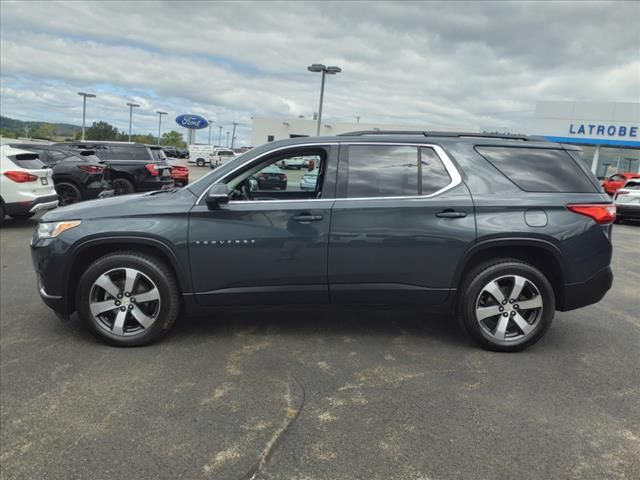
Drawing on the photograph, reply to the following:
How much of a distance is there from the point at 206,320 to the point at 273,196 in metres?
1.34

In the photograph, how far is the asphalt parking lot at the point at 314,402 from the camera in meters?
2.58

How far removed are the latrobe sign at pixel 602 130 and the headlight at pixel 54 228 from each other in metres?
35.1

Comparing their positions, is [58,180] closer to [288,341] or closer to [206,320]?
[206,320]

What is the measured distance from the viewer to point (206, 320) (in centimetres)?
467

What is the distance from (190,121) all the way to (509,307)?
61.7 metres

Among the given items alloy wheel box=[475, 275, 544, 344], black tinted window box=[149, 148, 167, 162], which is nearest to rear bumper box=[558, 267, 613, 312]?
alloy wheel box=[475, 275, 544, 344]

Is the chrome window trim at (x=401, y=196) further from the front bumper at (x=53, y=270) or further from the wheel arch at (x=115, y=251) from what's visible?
the front bumper at (x=53, y=270)

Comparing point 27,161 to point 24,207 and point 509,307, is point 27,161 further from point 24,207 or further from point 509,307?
point 509,307

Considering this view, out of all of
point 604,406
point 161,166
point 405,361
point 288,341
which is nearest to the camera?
point 604,406

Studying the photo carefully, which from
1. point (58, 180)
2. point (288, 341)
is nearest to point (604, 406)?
point (288, 341)

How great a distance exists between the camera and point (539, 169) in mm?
4125

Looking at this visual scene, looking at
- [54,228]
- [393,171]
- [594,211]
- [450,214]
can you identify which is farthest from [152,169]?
[594,211]

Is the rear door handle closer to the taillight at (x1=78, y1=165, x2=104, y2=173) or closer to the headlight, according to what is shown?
the headlight

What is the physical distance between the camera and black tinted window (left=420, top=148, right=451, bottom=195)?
4.01m
